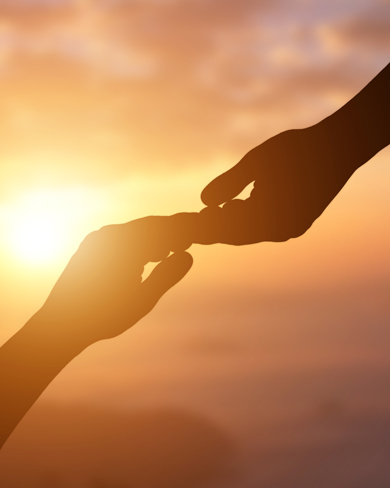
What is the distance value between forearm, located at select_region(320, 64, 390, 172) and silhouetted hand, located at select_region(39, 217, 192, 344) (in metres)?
1.59

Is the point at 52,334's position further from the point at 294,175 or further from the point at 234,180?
the point at 294,175

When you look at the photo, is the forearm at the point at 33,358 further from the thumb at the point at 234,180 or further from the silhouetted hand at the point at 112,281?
the thumb at the point at 234,180

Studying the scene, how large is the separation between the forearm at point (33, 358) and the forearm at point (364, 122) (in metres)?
2.95

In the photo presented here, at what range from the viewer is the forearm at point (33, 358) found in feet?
16.3

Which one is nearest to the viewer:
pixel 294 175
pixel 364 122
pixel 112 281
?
pixel 294 175

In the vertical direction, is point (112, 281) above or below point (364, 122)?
above

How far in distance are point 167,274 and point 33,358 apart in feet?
5.06

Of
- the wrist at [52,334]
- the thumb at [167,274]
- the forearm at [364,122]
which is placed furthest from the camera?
the wrist at [52,334]

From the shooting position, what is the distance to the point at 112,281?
4891 millimetres

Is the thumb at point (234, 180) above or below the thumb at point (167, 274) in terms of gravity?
above

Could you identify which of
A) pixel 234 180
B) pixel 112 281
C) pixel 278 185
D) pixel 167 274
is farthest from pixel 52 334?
pixel 278 185

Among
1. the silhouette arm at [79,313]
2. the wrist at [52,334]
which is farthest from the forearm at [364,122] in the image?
the wrist at [52,334]

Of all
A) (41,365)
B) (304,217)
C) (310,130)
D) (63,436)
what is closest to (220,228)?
(304,217)

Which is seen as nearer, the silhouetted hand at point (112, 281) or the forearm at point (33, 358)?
the silhouetted hand at point (112, 281)
